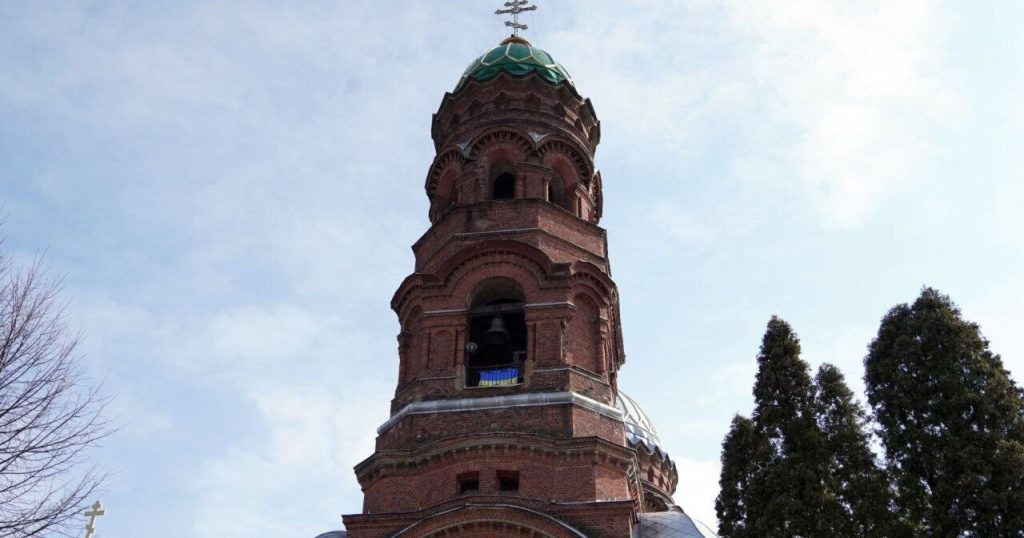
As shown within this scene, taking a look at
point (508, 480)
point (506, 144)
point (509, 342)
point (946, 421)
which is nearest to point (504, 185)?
point (506, 144)

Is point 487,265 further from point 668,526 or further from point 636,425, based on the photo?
point 636,425

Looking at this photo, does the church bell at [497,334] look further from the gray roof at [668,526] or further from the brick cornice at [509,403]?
the gray roof at [668,526]

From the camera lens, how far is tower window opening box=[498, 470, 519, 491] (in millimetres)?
16969

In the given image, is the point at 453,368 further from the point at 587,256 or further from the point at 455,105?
the point at 455,105

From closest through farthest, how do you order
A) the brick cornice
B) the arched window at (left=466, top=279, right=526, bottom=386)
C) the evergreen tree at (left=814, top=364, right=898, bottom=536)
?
the evergreen tree at (left=814, top=364, right=898, bottom=536), the brick cornice, the arched window at (left=466, top=279, right=526, bottom=386)

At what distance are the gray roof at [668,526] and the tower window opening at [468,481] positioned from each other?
2821mm

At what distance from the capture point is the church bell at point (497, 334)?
62.6 feet

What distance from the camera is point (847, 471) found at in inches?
565

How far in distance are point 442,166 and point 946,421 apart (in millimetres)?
13112

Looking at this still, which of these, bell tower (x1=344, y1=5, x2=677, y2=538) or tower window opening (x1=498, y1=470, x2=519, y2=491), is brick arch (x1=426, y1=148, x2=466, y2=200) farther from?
tower window opening (x1=498, y1=470, x2=519, y2=491)

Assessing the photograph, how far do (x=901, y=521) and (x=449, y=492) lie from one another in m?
7.12

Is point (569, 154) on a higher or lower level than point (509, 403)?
higher

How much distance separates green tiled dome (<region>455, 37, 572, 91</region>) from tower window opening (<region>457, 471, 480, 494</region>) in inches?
427

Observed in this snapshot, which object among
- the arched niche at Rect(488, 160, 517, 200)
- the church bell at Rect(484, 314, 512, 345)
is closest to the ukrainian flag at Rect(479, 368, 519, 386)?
the church bell at Rect(484, 314, 512, 345)
